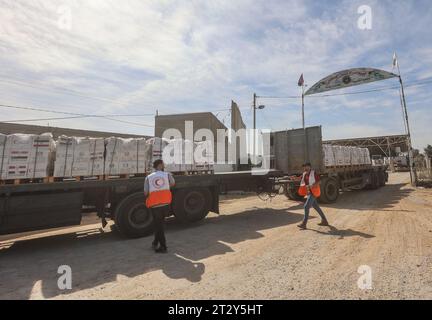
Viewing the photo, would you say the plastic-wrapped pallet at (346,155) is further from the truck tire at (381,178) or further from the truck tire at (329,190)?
the truck tire at (381,178)

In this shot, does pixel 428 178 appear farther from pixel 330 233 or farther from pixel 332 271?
pixel 332 271

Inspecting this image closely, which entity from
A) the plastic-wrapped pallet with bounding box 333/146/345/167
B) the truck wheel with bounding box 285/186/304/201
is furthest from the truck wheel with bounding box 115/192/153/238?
the plastic-wrapped pallet with bounding box 333/146/345/167

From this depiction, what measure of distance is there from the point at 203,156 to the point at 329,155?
6548 mm

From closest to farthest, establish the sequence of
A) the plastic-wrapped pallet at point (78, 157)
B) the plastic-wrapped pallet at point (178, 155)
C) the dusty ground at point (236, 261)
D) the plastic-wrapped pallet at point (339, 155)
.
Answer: the dusty ground at point (236, 261) → the plastic-wrapped pallet at point (78, 157) → the plastic-wrapped pallet at point (178, 155) → the plastic-wrapped pallet at point (339, 155)

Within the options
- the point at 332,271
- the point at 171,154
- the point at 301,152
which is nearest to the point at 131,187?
the point at 171,154

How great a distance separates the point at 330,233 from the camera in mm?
6230

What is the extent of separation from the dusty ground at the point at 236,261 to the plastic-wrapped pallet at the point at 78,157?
5.54ft

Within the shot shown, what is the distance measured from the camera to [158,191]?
527 centimetres

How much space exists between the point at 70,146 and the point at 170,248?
3137 mm

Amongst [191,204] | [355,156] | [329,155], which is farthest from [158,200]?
[355,156]

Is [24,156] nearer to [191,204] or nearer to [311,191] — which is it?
[191,204]

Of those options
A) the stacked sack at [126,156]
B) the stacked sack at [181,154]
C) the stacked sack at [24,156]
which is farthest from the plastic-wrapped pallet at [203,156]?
the stacked sack at [24,156]

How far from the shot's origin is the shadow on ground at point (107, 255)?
407 centimetres

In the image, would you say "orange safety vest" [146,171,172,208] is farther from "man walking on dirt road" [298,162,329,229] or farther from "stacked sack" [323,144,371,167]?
"stacked sack" [323,144,371,167]
